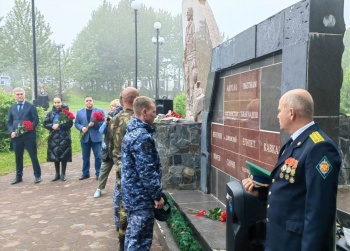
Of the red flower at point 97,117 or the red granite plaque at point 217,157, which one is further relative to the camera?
the red flower at point 97,117

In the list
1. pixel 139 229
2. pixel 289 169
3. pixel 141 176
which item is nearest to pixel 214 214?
pixel 139 229

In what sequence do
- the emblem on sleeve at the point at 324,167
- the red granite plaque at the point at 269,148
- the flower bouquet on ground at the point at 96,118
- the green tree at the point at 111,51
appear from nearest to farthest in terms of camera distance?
the emblem on sleeve at the point at 324,167, the red granite plaque at the point at 269,148, the flower bouquet on ground at the point at 96,118, the green tree at the point at 111,51

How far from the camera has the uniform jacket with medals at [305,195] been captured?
6.28 ft

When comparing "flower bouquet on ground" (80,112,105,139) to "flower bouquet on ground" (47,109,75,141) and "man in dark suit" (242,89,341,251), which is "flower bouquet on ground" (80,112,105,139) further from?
"man in dark suit" (242,89,341,251)

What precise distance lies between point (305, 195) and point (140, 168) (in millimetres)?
1518

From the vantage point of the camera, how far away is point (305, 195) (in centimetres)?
204

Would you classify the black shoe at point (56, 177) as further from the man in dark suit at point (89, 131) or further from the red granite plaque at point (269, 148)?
the red granite plaque at point (269, 148)

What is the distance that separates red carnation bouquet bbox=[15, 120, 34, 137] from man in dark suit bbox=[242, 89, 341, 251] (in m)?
6.46

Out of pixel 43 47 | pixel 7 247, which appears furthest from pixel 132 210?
pixel 43 47

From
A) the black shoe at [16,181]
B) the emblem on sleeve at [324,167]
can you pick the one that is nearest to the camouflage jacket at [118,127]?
the emblem on sleeve at [324,167]

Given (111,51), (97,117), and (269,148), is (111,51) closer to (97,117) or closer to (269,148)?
(97,117)

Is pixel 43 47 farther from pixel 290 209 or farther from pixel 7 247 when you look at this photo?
pixel 290 209

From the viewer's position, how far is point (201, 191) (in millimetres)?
6344

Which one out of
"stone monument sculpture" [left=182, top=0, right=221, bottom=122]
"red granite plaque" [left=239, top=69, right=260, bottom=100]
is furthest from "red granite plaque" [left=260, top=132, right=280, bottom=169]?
"stone monument sculpture" [left=182, top=0, right=221, bottom=122]
